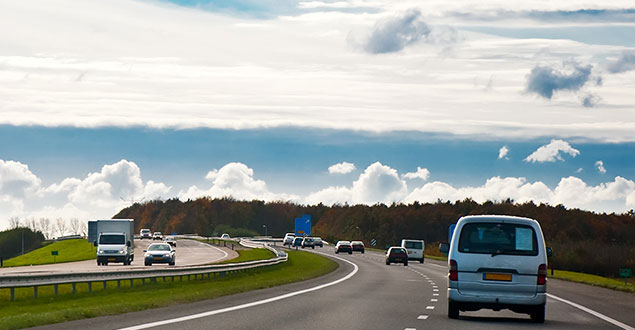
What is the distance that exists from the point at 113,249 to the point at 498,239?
4788cm

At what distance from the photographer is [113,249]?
6316 cm

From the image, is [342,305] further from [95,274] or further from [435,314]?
[95,274]

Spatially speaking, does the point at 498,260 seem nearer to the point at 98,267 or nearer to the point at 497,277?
the point at 497,277

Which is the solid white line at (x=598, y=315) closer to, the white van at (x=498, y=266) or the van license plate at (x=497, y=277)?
the white van at (x=498, y=266)

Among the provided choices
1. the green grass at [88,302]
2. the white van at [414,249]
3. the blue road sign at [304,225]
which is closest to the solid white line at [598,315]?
A: the green grass at [88,302]

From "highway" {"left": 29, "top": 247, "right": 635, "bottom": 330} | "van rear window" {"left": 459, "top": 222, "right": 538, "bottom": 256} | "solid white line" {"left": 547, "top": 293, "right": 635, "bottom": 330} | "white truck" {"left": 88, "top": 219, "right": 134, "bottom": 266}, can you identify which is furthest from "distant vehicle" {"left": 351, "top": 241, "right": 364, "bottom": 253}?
"van rear window" {"left": 459, "top": 222, "right": 538, "bottom": 256}

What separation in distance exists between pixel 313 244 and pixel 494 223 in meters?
98.5

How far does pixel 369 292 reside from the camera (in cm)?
2875

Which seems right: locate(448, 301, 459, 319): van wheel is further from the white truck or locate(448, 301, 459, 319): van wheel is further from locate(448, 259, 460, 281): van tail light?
the white truck

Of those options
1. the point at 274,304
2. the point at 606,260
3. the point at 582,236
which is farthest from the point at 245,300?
the point at 582,236

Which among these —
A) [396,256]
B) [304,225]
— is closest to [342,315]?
[396,256]

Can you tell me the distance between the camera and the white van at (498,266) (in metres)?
18.0

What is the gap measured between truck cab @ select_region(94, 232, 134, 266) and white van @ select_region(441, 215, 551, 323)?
4710 centimetres

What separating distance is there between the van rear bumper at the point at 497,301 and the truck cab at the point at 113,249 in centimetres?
4712
